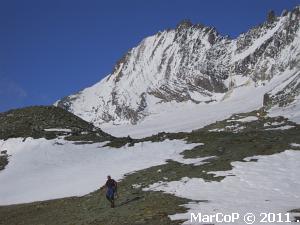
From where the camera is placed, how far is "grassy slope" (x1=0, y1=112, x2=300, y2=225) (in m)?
26.5

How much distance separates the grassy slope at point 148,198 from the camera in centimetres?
2648

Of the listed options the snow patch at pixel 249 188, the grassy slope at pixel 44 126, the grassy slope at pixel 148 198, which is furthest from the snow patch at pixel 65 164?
the snow patch at pixel 249 188

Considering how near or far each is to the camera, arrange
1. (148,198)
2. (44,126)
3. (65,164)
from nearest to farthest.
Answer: (148,198)
(65,164)
(44,126)

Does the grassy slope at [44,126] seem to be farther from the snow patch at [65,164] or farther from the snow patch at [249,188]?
→ the snow patch at [249,188]

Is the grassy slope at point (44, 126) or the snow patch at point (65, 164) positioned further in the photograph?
the grassy slope at point (44, 126)

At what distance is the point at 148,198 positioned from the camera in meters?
29.9

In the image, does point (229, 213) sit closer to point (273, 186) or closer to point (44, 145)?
point (273, 186)

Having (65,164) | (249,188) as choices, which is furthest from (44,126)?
(249,188)

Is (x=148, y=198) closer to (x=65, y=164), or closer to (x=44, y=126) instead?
(x=65, y=164)

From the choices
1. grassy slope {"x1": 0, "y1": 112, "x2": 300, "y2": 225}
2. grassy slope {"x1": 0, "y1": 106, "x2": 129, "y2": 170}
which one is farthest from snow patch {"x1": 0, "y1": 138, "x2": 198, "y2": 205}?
grassy slope {"x1": 0, "y1": 112, "x2": 300, "y2": 225}

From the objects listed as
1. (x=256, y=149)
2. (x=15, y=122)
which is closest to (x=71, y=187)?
(x=256, y=149)

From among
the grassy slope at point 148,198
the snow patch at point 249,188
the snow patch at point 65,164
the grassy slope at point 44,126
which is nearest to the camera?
the snow patch at point 249,188

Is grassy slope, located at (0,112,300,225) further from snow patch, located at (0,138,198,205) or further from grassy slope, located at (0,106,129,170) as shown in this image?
grassy slope, located at (0,106,129,170)

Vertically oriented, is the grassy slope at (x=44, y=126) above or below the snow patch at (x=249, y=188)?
above
